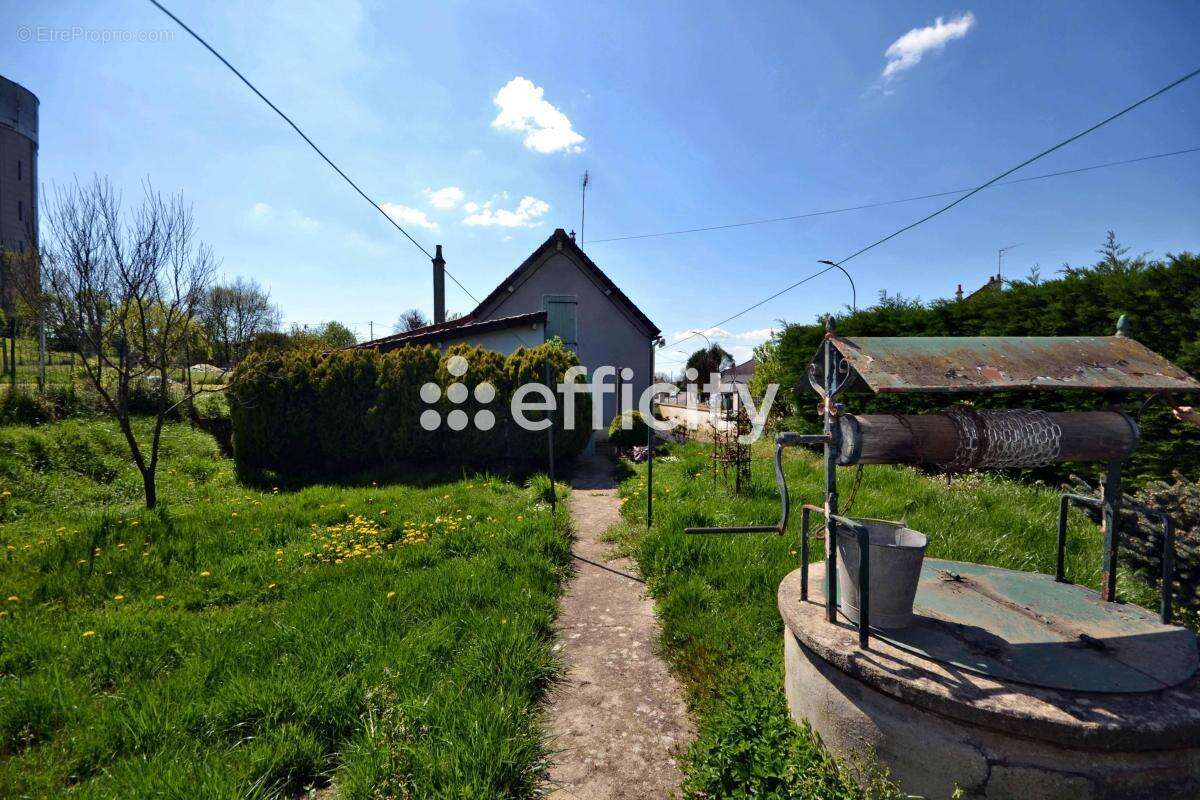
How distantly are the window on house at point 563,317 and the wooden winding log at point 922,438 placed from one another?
455 inches

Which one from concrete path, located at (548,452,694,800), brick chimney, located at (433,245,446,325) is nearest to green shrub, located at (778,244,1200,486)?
concrete path, located at (548,452,694,800)

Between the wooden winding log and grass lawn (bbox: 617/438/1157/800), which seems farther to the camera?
grass lawn (bbox: 617/438/1157/800)

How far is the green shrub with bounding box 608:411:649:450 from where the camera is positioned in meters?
12.3

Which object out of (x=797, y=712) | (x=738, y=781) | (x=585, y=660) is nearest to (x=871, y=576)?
(x=797, y=712)

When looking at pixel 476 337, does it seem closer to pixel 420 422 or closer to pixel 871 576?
pixel 420 422

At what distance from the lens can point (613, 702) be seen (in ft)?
10.2

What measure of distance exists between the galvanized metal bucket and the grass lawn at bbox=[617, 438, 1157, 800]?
671 mm

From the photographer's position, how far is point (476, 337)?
12.7 metres

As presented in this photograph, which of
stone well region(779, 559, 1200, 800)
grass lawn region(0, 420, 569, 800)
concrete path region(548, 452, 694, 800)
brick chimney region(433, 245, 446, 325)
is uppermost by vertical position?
brick chimney region(433, 245, 446, 325)

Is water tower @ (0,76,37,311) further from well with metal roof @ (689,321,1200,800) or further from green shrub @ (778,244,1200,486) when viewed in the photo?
green shrub @ (778,244,1200,486)

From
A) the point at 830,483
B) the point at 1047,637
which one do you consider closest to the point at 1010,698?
the point at 1047,637

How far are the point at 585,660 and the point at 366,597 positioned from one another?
192 centimetres

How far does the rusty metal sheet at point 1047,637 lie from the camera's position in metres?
2.01

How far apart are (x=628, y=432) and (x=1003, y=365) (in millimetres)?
10124
